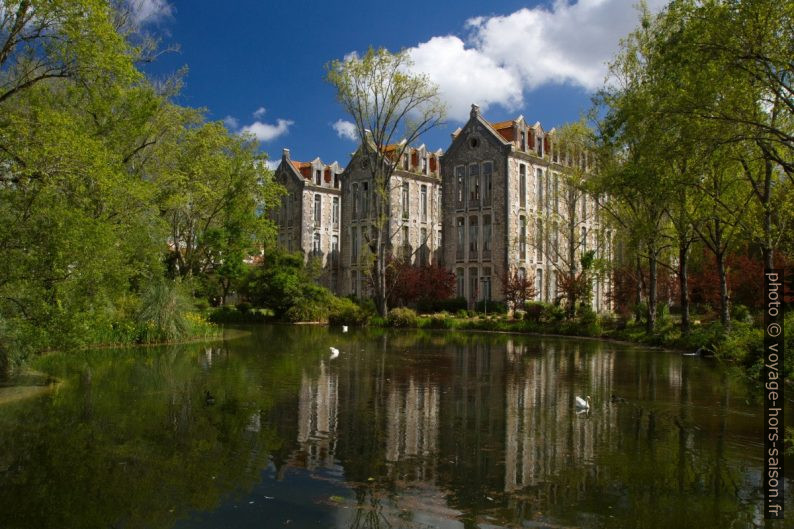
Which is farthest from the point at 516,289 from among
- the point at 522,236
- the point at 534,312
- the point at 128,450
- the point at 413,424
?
the point at 128,450

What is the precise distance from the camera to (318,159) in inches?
2354

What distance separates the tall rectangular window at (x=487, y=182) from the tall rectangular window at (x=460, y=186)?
186 cm

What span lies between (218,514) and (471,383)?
993 cm

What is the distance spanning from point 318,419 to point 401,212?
4255cm

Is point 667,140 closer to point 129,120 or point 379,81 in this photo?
point 129,120

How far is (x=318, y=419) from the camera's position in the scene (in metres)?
10.7

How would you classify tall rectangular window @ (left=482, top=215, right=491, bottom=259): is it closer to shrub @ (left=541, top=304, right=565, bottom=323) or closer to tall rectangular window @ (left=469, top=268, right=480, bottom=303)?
tall rectangular window @ (left=469, top=268, right=480, bottom=303)

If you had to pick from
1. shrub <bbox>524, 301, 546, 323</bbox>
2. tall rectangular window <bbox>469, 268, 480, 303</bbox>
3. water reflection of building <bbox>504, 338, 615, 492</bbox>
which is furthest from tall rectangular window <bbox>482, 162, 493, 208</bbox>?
water reflection of building <bbox>504, 338, 615, 492</bbox>

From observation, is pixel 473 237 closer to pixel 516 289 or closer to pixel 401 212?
pixel 401 212

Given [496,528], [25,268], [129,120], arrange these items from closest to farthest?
[496,528], [25,268], [129,120]

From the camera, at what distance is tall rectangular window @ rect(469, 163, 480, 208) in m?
48.1

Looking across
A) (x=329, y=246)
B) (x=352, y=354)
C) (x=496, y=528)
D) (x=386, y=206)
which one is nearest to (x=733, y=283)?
(x=352, y=354)

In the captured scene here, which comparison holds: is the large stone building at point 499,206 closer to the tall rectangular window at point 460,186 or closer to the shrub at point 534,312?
the tall rectangular window at point 460,186

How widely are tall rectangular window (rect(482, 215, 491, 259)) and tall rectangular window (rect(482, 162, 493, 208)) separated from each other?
3.54 ft
